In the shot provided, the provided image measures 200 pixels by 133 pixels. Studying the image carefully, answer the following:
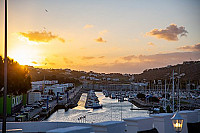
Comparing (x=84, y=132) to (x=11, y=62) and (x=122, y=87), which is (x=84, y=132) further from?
(x=122, y=87)

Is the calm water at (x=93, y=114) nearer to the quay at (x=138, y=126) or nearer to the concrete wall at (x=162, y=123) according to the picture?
the quay at (x=138, y=126)

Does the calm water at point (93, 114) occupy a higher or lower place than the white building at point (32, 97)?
lower

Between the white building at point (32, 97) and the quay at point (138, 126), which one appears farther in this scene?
the white building at point (32, 97)

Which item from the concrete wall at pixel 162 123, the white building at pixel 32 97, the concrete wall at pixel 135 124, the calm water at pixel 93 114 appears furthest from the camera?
the white building at pixel 32 97

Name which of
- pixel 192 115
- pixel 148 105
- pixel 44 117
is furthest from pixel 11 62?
pixel 148 105

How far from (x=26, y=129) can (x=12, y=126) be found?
49 centimetres

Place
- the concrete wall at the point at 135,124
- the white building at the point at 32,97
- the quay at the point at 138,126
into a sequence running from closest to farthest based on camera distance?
the quay at the point at 138,126 < the concrete wall at the point at 135,124 < the white building at the point at 32,97

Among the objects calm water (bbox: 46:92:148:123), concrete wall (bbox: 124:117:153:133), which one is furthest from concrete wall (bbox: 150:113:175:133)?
calm water (bbox: 46:92:148:123)

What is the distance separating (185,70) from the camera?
143125 millimetres

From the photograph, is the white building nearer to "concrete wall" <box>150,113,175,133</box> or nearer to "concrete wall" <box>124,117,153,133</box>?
"concrete wall" <box>150,113,175,133</box>

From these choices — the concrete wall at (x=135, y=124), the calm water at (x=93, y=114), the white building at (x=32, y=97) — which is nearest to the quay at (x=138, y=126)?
the concrete wall at (x=135, y=124)

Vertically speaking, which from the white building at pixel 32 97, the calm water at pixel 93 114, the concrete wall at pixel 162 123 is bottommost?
the calm water at pixel 93 114

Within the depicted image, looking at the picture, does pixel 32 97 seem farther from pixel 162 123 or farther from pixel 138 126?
pixel 138 126

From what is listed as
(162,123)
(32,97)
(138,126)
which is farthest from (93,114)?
(138,126)
